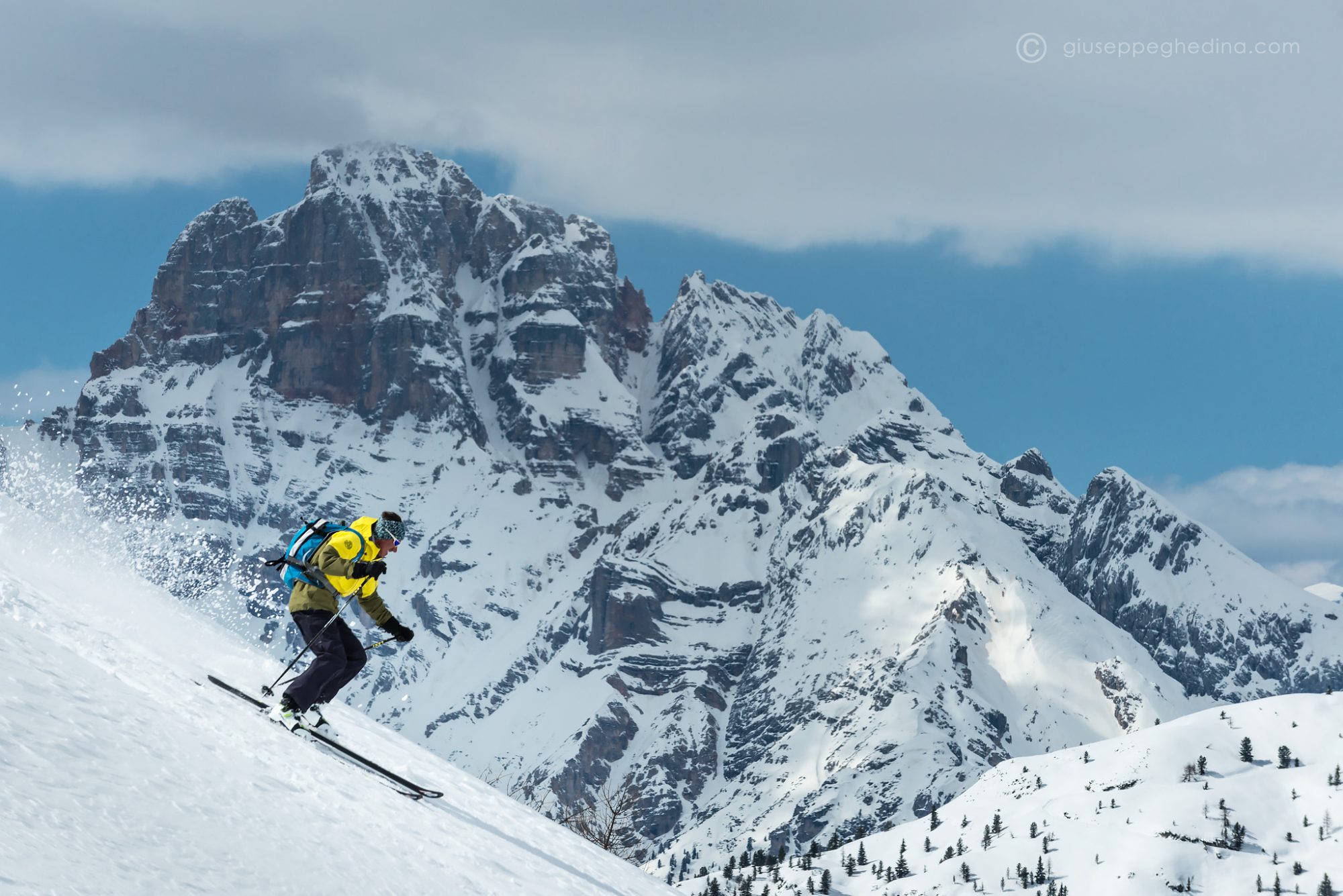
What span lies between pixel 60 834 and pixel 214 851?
4.70ft

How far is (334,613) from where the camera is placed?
66.2 ft

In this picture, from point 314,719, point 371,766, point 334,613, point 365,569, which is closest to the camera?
point 371,766

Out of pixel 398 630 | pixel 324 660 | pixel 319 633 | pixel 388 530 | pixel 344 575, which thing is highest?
pixel 388 530

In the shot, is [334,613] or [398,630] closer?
[398,630]

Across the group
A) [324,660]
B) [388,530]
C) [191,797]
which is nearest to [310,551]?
[388,530]

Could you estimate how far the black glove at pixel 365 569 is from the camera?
19531 millimetres

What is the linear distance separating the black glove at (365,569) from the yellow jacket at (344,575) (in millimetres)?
39

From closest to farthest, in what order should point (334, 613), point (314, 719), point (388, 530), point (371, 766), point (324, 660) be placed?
point (371, 766) → point (314, 719) → point (324, 660) → point (388, 530) → point (334, 613)

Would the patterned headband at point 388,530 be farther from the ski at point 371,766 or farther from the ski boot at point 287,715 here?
the ski at point 371,766

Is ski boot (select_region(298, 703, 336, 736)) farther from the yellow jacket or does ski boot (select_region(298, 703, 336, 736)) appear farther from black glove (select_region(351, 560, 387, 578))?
black glove (select_region(351, 560, 387, 578))

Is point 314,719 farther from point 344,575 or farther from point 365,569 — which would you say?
point 365,569

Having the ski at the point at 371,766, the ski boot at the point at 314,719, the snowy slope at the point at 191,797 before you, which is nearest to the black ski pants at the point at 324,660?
the ski boot at the point at 314,719

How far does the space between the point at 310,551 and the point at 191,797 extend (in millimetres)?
6719

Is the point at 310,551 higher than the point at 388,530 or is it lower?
lower
